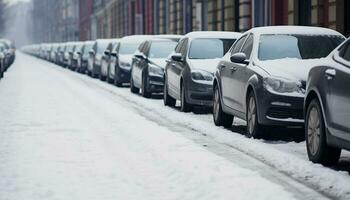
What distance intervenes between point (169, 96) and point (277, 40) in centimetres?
555

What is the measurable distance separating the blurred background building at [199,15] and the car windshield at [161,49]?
3.32 m

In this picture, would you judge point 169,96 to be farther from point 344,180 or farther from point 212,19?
point 212,19

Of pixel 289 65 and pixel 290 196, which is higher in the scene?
pixel 289 65

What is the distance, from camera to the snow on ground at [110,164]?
22.6 ft

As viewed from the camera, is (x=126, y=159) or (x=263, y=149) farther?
(x=263, y=149)

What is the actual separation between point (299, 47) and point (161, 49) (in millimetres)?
9145

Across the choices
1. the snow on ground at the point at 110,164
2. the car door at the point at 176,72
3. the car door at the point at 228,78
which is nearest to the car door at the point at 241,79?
the car door at the point at 228,78

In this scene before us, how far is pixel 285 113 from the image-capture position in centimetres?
994

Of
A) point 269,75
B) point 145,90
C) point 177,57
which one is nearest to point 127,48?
point 145,90

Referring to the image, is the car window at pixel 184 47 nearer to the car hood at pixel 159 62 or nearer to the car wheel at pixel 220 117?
the car hood at pixel 159 62

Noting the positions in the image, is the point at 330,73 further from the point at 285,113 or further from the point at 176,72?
the point at 176,72

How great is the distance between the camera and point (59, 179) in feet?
24.8

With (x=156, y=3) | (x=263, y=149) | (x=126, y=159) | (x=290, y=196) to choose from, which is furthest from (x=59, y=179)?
(x=156, y=3)

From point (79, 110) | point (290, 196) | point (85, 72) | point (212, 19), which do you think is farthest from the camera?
point (85, 72)
